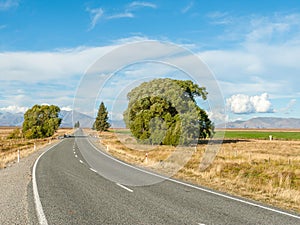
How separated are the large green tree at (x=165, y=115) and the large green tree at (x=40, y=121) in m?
43.7

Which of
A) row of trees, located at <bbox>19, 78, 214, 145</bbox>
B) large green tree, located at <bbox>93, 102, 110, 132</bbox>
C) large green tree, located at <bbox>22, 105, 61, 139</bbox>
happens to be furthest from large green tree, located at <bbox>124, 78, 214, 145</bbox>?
large green tree, located at <bbox>93, 102, 110, 132</bbox>

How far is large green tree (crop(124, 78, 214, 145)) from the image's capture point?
4134 cm

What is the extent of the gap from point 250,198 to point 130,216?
482cm

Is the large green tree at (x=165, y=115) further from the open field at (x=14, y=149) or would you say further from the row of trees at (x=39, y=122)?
the row of trees at (x=39, y=122)

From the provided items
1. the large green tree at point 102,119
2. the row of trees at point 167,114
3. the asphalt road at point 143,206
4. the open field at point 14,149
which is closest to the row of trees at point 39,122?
the open field at point 14,149

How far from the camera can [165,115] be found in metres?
40.9

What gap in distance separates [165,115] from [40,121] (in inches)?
2229

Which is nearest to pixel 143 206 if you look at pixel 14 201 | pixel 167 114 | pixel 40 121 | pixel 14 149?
pixel 14 201

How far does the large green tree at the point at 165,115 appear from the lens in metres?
41.3

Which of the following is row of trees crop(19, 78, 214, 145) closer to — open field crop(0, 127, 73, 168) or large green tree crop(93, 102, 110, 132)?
open field crop(0, 127, 73, 168)

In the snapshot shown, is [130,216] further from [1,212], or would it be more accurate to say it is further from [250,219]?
[1,212]

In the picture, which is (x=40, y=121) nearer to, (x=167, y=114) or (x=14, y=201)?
(x=167, y=114)

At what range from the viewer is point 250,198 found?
10312mm

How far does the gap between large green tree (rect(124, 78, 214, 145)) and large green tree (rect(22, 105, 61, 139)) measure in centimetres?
4367
